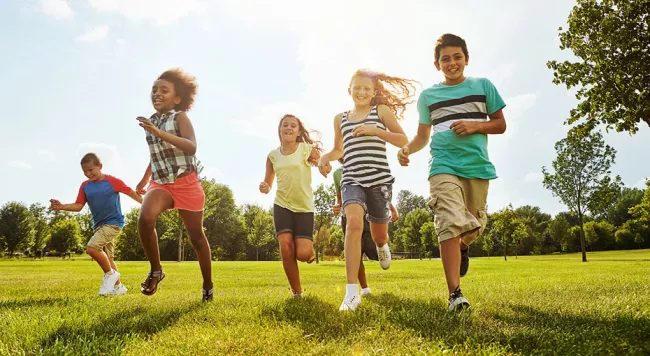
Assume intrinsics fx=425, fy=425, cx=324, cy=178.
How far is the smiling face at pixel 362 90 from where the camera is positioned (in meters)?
5.49

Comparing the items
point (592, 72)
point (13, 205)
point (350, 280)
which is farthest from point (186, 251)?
point (350, 280)

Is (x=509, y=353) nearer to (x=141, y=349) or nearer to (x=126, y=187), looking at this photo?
(x=141, y=349)

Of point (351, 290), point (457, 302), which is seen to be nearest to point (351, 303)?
point (351, 290)

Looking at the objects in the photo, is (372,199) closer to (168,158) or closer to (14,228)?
(168,158)

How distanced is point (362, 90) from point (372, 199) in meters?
1.42

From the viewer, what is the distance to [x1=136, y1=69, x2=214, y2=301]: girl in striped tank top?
16.6 ft

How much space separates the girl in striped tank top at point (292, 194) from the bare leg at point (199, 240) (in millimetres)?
947

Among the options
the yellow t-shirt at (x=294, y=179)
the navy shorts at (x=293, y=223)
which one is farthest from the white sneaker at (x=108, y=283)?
Answer: the yellow t-shirt at (x=294, y=179)

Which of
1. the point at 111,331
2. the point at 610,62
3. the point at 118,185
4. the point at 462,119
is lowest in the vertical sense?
the point at 111,331

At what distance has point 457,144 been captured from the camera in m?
4.38

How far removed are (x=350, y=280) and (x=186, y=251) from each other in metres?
71.2

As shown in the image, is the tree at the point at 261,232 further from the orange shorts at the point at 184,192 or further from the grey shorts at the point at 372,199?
the grey shorts at the point at 372,199

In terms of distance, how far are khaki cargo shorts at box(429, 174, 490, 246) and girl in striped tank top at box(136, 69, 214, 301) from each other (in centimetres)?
290

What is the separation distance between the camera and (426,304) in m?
4.25
